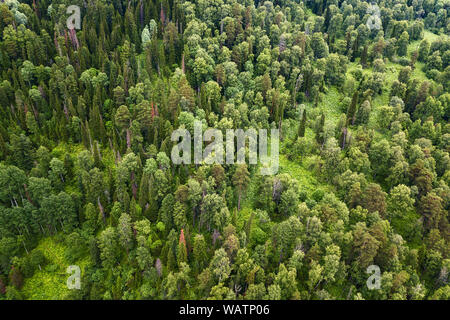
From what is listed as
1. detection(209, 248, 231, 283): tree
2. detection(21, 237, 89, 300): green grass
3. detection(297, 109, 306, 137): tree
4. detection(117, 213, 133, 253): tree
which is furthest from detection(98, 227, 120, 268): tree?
detection(297, 109, 306, 137): tree

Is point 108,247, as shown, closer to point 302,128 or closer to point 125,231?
point 125,231

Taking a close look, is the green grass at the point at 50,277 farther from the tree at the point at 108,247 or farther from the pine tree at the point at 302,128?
the pine tree at the point at 302,128

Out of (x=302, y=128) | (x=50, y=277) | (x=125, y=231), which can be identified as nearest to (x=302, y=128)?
(x=302, y=128)

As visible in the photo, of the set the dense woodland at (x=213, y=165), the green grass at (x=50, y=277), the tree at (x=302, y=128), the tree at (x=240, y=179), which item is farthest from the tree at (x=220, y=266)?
the tree at (x=302, y=128)

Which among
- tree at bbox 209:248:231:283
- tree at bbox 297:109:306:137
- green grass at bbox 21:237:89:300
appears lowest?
green grass at bbox 21:237:89:300

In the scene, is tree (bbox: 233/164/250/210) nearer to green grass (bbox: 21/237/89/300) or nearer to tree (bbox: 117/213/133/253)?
tree (bbox: 117/213/133/253)

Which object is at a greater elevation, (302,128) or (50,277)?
(302,128)

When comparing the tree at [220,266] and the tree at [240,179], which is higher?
the tree at [240,179]

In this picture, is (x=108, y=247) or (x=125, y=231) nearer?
(x=108, y=247)
